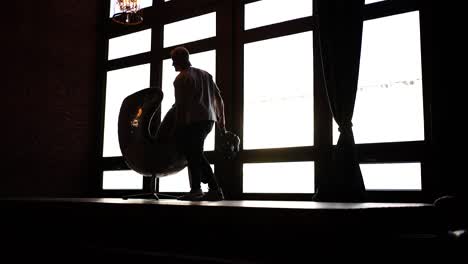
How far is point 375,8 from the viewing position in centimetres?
452

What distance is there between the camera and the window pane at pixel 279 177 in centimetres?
482

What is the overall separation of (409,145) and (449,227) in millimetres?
1527

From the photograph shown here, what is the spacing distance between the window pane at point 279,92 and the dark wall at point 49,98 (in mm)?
2618

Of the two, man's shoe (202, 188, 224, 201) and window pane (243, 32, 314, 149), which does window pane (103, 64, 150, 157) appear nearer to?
window pane (243, 32, 314, 149)

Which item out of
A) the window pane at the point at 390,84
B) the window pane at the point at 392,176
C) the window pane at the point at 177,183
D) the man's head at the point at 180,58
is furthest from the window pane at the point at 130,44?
the window pane at the point at 392,176

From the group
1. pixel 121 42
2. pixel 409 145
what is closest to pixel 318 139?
pixel 409 145

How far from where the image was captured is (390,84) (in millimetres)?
A: 4387

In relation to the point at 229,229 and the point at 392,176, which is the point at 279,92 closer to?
the point at 392,176

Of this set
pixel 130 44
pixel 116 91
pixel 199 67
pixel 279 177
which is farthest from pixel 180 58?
pixel 116 91

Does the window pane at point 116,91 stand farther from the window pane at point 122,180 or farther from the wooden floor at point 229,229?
the wooden floor at point 229,229

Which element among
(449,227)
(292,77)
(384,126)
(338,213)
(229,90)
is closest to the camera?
(338,213)

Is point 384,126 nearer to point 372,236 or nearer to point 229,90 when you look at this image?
point 229,90

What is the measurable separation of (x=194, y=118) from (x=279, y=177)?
1.67 metres

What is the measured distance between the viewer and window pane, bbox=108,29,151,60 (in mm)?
6414
